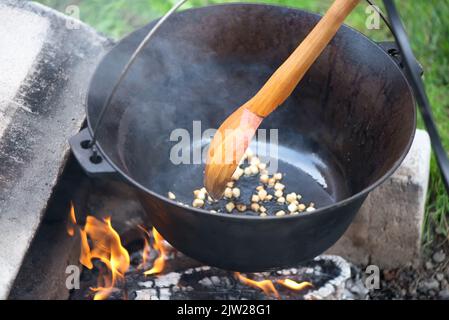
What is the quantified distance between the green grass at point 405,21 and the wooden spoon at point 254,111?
49.3 inches

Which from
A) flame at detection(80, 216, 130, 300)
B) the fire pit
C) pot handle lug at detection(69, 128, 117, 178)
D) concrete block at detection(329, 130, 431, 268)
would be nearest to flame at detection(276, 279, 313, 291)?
the fire pit

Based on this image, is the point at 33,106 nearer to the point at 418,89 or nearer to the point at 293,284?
the point at 293,284

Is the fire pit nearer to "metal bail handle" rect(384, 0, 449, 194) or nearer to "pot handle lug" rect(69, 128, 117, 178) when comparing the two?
"pot handle lug" rect(69, 128, 117, 178)

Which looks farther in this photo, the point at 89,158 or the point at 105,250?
the point at 105,250

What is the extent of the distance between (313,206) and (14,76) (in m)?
1.21

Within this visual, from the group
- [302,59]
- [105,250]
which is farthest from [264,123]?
[105,250]

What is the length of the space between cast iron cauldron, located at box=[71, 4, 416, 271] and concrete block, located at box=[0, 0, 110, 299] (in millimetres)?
245

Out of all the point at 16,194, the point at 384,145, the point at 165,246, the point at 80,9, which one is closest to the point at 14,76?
the point at 16,194

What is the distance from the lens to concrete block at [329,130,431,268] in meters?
2.25

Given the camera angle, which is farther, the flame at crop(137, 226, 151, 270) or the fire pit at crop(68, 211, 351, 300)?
the flame at crop(137, 226, 151, 270)

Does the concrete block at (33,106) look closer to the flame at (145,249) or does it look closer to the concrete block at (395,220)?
the flame at (145,249)

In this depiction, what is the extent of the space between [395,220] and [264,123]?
66 cm

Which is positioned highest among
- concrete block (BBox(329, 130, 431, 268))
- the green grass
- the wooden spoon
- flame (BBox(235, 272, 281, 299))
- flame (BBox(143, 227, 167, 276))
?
the green grass

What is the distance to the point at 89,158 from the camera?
1685 mm
